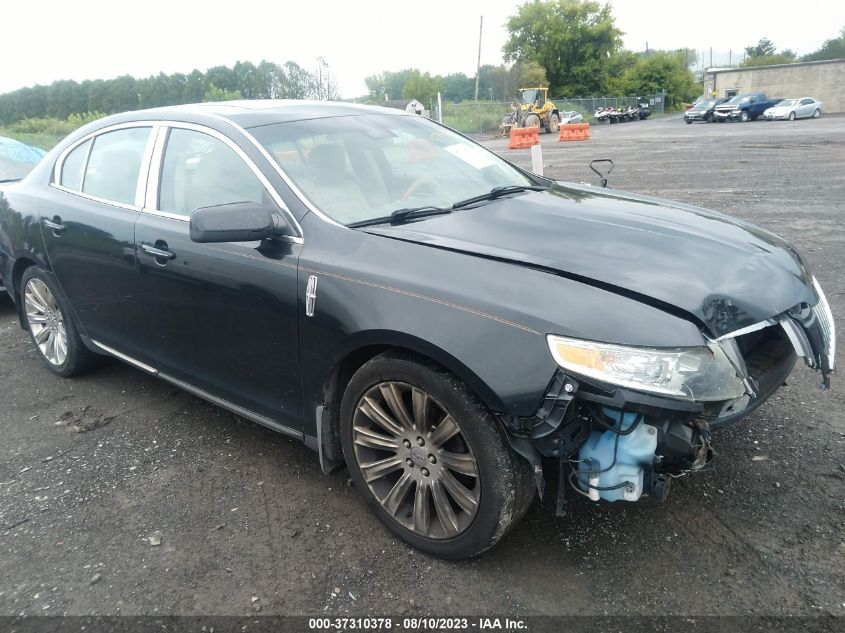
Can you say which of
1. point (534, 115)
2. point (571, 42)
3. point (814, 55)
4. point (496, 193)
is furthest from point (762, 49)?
point (496, 193)

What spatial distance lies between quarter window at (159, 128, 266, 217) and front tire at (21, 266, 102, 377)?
4.54ft

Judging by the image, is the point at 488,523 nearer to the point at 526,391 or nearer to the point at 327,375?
the point at 526,391

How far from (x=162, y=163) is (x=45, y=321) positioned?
187 centimetres

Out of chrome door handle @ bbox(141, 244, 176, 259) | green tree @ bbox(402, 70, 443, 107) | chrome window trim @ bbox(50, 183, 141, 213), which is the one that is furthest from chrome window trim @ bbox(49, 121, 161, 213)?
green tree @ bbox(402, 70, 443, 107)

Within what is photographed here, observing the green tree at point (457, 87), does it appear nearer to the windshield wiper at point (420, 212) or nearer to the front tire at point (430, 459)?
the windshield wiper at point (420, 212)

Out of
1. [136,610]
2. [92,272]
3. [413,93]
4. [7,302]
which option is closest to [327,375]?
[136,610]

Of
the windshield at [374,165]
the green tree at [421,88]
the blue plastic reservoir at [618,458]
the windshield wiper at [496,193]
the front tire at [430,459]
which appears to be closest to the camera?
the blue plastic reservoir at [618,458]

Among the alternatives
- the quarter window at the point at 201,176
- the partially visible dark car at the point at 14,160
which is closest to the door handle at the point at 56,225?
the quarter window at the point at 201,176

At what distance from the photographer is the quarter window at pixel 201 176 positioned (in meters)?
3.10

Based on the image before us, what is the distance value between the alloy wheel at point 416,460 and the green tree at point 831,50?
102 metres

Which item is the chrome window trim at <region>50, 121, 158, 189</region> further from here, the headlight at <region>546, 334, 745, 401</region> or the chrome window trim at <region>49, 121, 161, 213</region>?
the headlight at <region>546, 334, 745, 401</region>

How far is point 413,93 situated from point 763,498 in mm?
66901

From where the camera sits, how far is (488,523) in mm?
2373

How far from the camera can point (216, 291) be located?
10.1 feet
